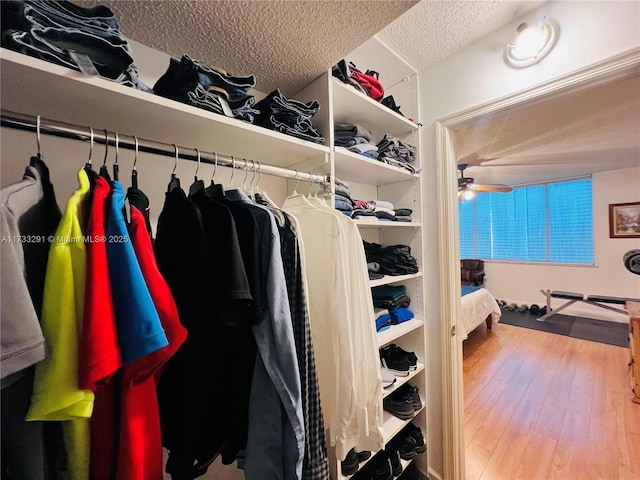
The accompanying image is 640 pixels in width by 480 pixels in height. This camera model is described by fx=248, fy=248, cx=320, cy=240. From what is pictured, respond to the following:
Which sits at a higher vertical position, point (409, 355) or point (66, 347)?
point (66, 347)

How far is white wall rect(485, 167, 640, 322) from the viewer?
3842 mm

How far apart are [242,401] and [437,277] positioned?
3.84 ft

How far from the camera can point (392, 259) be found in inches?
53.7

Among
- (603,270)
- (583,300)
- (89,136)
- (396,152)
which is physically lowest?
(583,300)

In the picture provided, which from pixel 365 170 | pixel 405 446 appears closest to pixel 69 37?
pixel 365 170

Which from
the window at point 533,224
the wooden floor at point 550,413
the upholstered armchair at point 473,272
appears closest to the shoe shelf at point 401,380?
the wooden floor at point 550,413

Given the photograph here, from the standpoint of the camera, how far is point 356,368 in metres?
0.83

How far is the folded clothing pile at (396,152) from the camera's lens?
1.29 m

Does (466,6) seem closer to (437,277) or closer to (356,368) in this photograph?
(437,277)

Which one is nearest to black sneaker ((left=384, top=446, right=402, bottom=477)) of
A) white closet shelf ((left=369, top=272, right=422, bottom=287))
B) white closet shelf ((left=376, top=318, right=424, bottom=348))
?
white closet shelf ((left=376, top=318, right=424, bottom=348))

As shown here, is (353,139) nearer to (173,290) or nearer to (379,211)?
(379,211)

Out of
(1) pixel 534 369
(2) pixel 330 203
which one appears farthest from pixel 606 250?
(2) pixel 330 203

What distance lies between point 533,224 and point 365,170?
16.9ft

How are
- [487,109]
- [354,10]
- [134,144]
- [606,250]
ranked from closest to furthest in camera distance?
[134,144] → [354,10] → [487,109] → [606,250]
